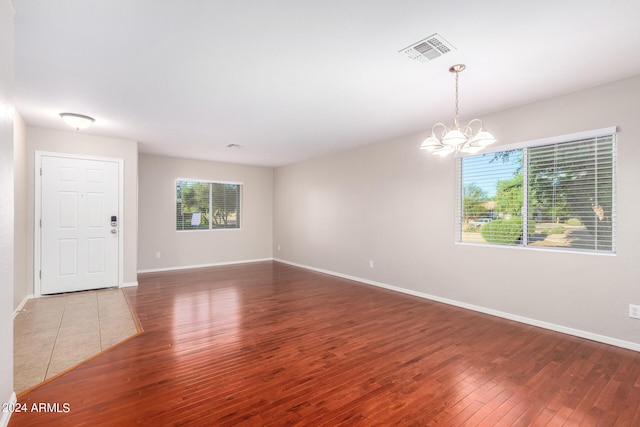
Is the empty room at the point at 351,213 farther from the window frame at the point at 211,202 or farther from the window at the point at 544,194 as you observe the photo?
the window frame at the point at 211,202

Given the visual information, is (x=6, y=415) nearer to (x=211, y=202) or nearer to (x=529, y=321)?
(x=529, y=321)

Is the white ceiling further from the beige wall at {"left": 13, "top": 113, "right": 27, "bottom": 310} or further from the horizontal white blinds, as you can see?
the horizontal white blinds

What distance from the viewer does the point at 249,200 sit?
7875 mm

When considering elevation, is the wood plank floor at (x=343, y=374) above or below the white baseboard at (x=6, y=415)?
below

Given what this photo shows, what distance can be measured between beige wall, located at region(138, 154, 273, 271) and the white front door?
134 cm

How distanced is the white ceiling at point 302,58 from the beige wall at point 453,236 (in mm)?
336

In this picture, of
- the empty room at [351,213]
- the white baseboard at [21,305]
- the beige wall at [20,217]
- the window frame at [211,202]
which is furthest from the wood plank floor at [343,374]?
the window frame at [211,202]

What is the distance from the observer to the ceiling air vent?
2238mm

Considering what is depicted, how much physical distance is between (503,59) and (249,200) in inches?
253

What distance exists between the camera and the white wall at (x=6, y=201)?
1.68 meters

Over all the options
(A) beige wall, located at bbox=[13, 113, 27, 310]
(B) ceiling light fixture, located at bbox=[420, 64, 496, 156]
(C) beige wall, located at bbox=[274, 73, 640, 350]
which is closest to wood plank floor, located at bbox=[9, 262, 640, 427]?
(C) beige wall, located at bbox=[274, 73, 640, 350]

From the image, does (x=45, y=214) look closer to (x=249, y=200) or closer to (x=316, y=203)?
(x=249, y=200)

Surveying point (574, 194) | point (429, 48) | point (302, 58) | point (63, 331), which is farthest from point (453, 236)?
point (63, 331)

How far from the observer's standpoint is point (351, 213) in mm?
5914
